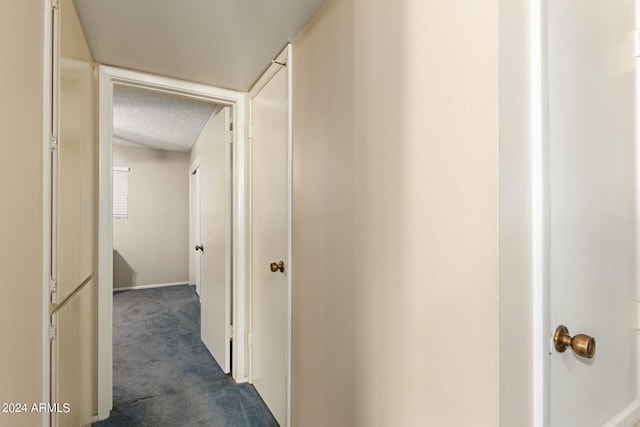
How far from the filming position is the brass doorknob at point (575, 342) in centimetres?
72

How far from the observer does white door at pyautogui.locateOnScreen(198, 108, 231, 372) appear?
95.3 inches

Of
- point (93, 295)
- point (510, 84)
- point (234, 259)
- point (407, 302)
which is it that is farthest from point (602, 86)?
point (93, 295)

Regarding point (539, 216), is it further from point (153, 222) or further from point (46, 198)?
point (153, 222)

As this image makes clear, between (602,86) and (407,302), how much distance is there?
0.83m

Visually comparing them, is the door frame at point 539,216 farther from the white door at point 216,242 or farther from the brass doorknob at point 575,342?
the white door at point 216,242

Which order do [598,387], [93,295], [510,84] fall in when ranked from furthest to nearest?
[93,295] < [598,387] < [510,84]

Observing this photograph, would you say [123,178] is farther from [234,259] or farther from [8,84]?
[8,84]

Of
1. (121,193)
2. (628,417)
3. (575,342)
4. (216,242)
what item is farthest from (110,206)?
(121,193)

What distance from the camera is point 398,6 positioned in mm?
959

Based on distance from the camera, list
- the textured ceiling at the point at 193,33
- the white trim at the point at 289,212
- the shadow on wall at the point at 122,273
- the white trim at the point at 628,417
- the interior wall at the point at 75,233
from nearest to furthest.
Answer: the white trim at the point at 628,417, the interior wall at the point at 75,233, the textured ceiling at the point at 193,33, the white trim at the point at 289,212, the shadow on wall at the point at 122,273

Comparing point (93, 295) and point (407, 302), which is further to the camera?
point (93, 295)

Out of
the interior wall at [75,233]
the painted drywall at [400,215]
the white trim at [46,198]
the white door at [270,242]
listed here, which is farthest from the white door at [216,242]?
the white trim at [46,198]

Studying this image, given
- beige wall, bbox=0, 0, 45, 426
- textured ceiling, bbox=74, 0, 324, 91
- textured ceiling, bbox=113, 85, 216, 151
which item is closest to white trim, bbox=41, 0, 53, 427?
beige wall, bbox=0, 0, 45, 426

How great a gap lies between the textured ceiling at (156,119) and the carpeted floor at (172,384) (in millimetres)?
2058
